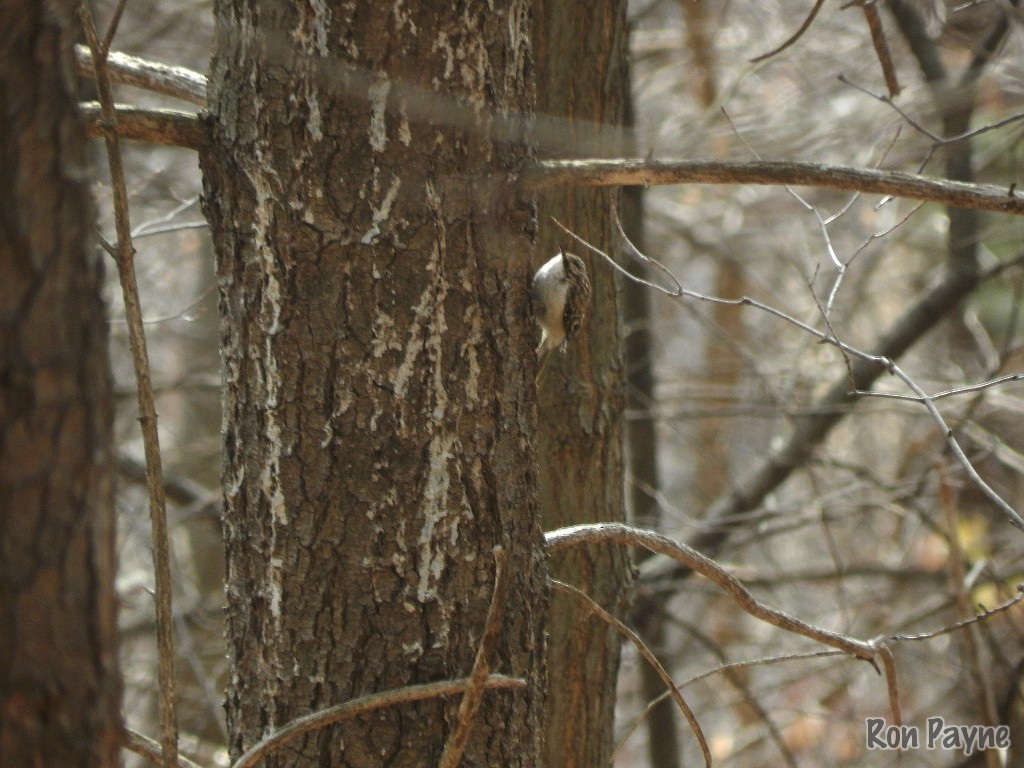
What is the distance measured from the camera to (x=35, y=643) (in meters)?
0.92

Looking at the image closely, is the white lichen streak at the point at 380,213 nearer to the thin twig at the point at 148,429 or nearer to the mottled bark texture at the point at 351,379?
the mottled bark texture at the point at 351,379

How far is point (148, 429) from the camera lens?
142 cm

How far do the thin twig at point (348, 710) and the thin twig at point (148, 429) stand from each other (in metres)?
0.12

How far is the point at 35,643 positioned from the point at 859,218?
813cm

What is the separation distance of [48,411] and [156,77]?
4.33 feet

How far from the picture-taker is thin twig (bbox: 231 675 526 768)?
1491 mm

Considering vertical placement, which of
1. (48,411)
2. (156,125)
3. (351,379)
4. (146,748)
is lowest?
(146,748)

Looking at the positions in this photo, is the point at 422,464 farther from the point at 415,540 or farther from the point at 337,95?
the point at 337,95

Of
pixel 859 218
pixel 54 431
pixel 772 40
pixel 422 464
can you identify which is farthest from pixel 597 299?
pixel 859 218

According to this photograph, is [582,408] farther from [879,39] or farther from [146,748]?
[146,748]
